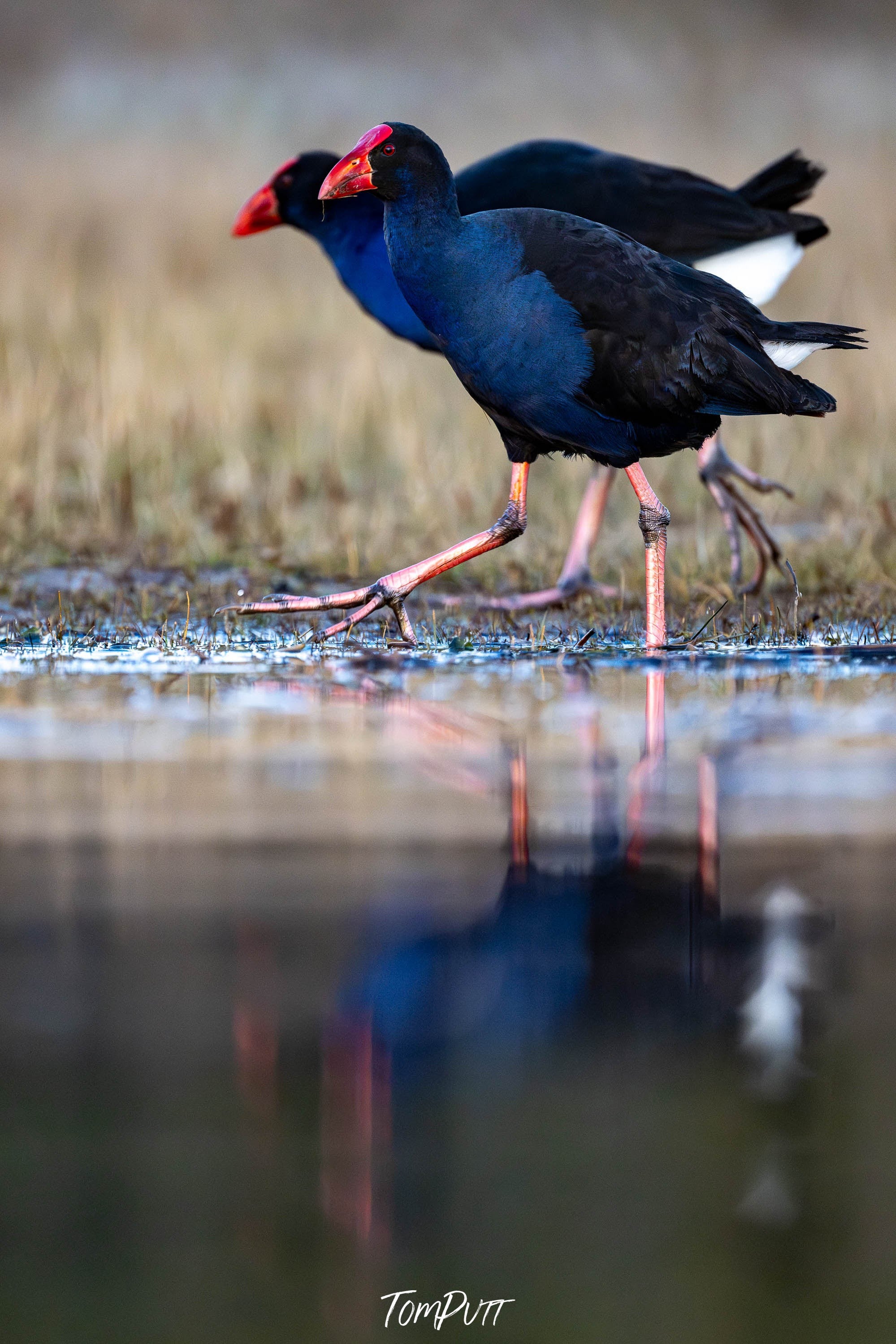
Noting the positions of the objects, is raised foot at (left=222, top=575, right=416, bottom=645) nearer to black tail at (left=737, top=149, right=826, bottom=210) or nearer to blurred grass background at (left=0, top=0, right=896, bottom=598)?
blurred grass background at (left=0, top=0, right=896, bottom=598)

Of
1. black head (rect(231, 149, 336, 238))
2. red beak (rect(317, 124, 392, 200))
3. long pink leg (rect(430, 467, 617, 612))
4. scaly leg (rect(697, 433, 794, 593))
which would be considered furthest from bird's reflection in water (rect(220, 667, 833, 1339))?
black head (rect(231, 149, 336, 238))

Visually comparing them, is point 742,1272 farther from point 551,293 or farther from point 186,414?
point 186,414

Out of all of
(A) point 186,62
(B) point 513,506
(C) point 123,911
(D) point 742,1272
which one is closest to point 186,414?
(B) point 513,506

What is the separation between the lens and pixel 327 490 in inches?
347

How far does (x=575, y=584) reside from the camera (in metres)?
6.62

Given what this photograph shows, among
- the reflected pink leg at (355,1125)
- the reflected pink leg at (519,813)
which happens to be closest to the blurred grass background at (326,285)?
the reflected pink leg at (519,813)

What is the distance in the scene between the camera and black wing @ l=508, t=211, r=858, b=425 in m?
5.06

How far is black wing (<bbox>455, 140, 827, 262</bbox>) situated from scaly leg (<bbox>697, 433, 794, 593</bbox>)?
66 cm

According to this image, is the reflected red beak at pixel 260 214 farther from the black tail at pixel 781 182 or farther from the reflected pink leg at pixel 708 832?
the reflected pink leg at pixel 708 832

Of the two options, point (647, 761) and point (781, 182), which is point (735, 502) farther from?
point (647, 761)

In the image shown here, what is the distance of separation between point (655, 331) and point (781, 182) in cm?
213

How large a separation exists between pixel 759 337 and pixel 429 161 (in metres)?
0.99

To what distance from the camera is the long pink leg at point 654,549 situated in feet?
18.2

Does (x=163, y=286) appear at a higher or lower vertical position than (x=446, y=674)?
higher
